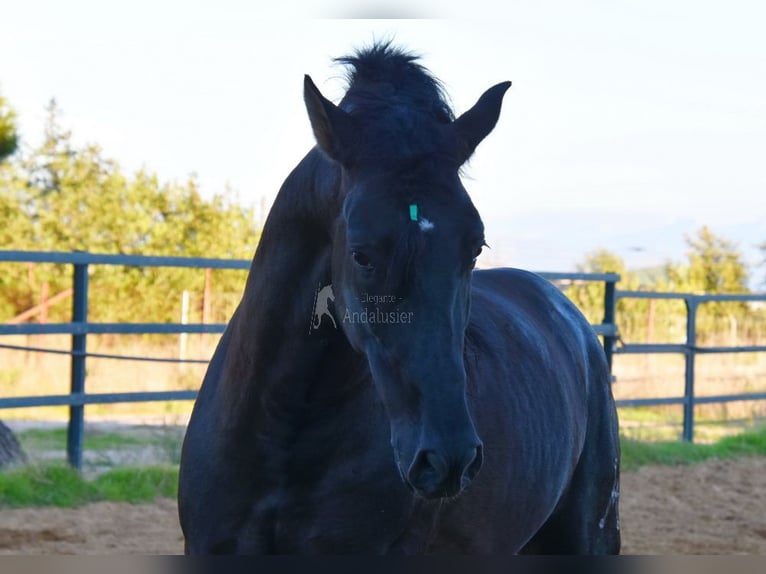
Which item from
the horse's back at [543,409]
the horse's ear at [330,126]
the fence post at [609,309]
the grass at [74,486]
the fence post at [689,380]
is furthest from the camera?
the fence post at [689,380]

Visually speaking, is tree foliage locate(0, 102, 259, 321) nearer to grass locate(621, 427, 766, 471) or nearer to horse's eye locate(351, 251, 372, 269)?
grass locate(621, 427, 766, 471)

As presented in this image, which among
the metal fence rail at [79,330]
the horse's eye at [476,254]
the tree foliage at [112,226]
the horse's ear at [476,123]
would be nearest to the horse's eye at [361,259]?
the horse's eye at [476,254]

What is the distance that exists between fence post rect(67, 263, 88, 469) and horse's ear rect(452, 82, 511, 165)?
4.62 meters

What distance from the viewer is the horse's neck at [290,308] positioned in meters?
2.36

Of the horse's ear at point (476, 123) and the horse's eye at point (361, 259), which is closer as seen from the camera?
the horse's eye at point (361, 259)

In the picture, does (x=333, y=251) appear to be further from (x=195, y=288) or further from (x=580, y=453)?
(x=195, y=288)

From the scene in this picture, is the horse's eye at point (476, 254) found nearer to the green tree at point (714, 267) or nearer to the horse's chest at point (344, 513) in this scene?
the horse's chest at point (344, 513)

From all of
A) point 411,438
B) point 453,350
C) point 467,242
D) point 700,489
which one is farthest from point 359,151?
point 700,489

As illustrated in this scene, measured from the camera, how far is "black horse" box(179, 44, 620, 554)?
195 cm

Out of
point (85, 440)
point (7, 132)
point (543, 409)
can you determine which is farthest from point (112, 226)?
point (543, 409)

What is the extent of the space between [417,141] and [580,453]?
178cm

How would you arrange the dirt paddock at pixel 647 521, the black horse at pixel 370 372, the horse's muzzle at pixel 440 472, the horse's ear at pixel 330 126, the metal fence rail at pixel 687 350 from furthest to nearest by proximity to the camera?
the metal fence rail at pixel 687 350
the dirt paddock at pixel 647 521
the horse's ear at pixel 330 126
the black horse at pixel 370 372
the horse's muzzle at pixel 440 472

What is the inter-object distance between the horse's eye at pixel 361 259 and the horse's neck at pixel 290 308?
291 mm

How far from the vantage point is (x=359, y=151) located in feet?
7.11
